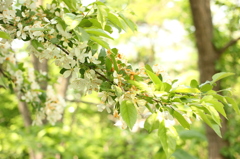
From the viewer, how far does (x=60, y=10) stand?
34.2 inches


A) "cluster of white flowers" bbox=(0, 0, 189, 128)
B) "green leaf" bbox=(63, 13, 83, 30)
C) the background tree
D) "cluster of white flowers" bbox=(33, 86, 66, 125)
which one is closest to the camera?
"green leaf" bbox=(63, 13, 83, 30)

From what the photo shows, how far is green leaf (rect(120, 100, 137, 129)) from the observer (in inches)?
26.1

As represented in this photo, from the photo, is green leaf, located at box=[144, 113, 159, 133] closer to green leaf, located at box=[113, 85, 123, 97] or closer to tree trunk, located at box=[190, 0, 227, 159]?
green leaf, located at box=[113, 85, 123, 97]

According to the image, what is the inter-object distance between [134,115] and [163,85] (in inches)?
4.5

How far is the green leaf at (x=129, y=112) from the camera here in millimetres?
664

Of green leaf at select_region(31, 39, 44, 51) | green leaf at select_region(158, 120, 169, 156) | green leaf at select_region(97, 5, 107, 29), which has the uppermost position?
green leaf at select_region(97, 5, 107, 29)

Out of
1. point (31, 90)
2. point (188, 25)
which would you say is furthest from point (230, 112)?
point (31, 90)

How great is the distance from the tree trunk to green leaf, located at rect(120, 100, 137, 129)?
2356 millimetres

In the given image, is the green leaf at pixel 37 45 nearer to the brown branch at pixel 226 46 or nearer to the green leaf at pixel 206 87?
the green leaf at pixel 206 87

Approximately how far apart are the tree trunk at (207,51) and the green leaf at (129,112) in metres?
2.36

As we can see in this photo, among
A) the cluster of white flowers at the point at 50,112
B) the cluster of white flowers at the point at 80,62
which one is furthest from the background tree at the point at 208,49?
the cluster of white flowers at the point at 80,62

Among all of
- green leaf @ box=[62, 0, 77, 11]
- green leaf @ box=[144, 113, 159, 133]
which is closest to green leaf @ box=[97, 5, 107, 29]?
green leaf @ box=[62, 0, 77, 11]

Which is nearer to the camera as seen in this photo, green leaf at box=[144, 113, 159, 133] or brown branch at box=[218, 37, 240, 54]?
green leaf at box=[144, 113, 159, 133]

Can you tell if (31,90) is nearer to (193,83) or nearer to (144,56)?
→ (193,83)
